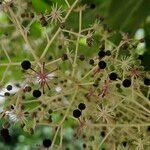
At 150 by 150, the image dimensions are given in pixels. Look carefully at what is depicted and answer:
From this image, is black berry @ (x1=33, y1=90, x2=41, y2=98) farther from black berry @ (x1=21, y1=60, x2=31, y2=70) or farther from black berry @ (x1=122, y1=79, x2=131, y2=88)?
black berry @ (x1=122, y1=79, x2=131, y2=88)

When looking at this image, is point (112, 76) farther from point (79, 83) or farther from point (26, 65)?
point (26, 65)

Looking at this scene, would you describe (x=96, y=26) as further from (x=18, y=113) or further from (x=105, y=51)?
(x=18, y=113)

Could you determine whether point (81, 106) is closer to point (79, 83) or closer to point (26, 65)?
point (79, 83)

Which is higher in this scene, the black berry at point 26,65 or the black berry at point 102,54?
the black berry at point 102,54

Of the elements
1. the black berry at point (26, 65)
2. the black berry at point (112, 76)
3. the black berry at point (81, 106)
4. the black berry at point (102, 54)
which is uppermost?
the black berry at point (102, 54)

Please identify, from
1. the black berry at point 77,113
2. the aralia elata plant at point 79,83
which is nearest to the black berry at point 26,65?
the aralia elata plant at point 79,83

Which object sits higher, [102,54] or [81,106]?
[102,54]

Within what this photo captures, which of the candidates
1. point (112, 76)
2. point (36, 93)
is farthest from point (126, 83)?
point (36, 93)

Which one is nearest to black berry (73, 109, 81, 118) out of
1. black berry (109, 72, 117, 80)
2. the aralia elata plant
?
the aralia elata plant

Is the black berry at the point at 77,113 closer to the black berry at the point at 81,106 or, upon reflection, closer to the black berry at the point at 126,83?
the black berry at the point at 81,106
